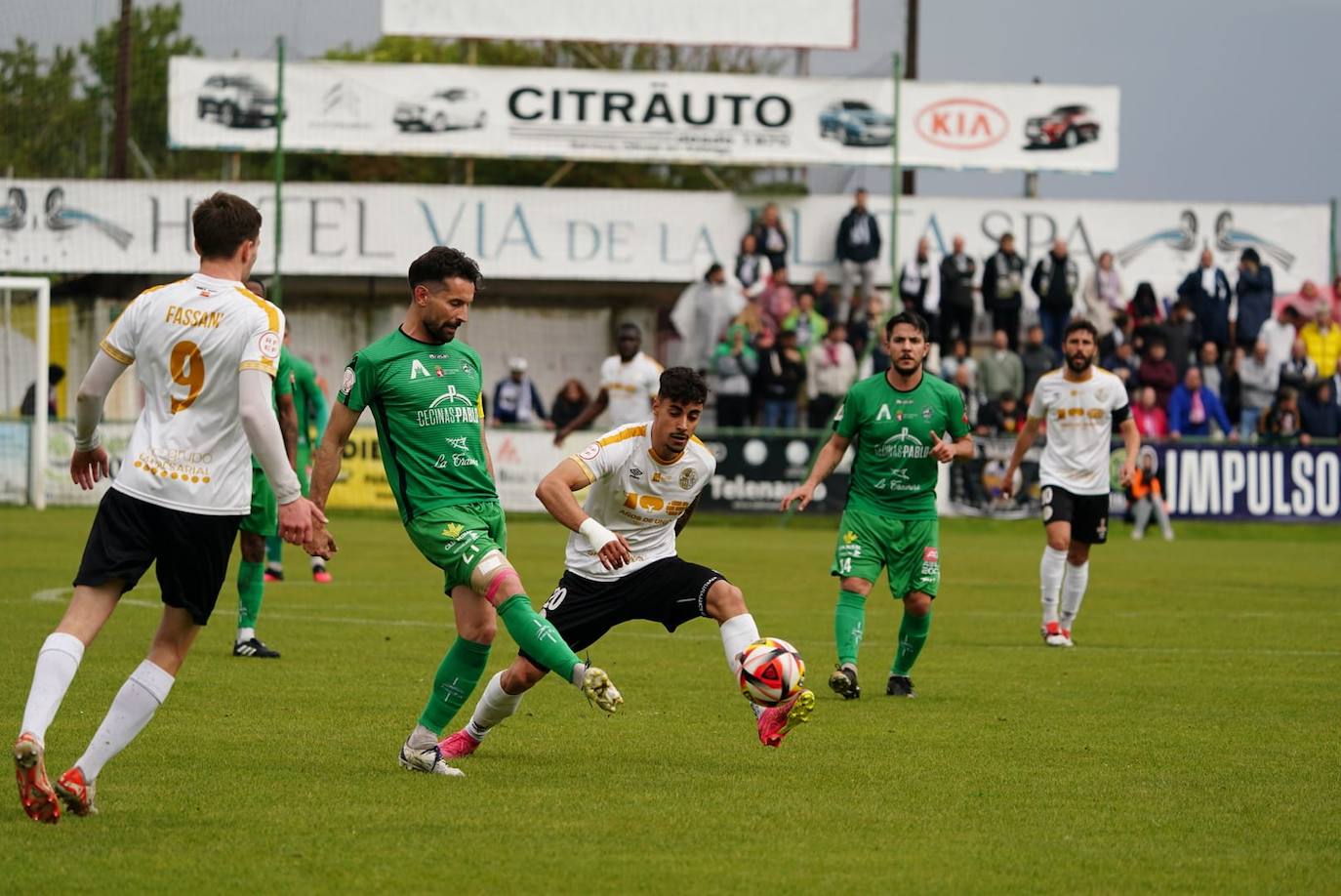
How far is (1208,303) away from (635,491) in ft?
84.4

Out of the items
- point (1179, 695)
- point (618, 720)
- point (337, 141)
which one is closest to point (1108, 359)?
point (337, 141)

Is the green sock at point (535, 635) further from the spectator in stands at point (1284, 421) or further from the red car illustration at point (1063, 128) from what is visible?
the red car illustration at point (1063, 128)

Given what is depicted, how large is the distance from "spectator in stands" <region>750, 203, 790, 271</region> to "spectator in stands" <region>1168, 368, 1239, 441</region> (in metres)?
6.67

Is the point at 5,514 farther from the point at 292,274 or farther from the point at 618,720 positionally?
the point at 618,720

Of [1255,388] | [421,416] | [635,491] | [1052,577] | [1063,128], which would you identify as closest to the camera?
[421,416]

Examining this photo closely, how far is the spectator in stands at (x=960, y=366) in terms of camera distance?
30188 mm

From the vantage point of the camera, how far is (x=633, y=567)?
852cm

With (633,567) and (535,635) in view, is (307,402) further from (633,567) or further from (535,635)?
(535,635)

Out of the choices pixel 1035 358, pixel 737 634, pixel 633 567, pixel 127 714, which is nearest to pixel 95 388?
pixel 127 714

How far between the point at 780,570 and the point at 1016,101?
60.4 ft

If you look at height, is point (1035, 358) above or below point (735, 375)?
above

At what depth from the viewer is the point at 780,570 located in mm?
20578

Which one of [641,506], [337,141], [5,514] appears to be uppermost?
[337,141]

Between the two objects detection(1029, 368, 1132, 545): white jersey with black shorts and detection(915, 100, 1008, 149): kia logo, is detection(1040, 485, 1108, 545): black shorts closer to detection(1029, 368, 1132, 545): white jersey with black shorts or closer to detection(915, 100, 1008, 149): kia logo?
detection(1029, 368, 1132, 545): white jersey with black shorts
